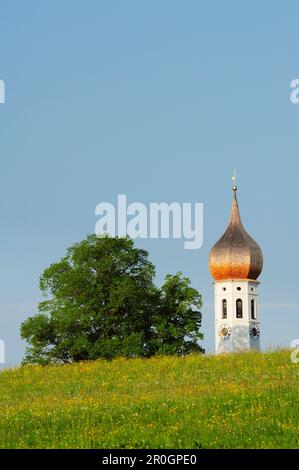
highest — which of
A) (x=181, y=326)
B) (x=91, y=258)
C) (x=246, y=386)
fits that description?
(x=91, y=258)

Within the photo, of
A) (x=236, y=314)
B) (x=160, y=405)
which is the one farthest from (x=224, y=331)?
(x=160, y=405)

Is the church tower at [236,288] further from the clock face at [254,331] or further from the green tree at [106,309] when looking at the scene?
the green tree at [106,309]

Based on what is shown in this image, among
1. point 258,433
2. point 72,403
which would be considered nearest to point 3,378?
point 72,403

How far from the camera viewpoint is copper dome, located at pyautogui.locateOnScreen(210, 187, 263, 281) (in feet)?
371

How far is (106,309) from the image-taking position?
211 feet

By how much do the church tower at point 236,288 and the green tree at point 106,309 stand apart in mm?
45343

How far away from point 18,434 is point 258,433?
5.75m

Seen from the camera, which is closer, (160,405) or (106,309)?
(160,405)

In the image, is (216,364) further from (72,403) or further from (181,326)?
(181,326)

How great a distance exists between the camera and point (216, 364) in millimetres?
36156

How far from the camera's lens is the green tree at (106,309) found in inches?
2493

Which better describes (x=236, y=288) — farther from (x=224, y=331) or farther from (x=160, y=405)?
(x=160, y=405)

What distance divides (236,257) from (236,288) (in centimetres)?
383

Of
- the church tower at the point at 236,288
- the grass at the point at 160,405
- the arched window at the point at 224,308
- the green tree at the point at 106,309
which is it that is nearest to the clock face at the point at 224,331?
the church tower at the point at 236,288
